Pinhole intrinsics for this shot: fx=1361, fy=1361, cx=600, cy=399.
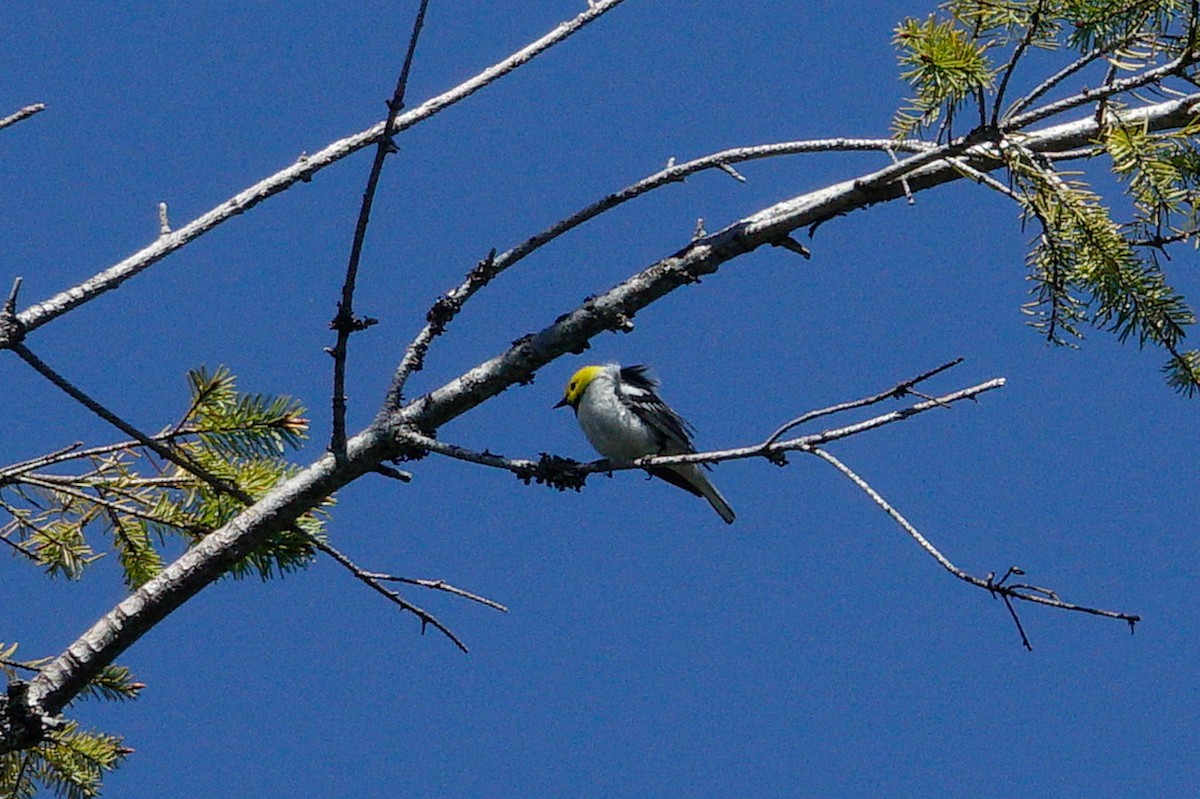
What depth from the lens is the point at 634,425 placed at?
5367mm

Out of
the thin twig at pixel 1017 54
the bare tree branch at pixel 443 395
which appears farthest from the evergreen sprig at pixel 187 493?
the thin twig at pixel 1017 54

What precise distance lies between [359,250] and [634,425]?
264 centimetres

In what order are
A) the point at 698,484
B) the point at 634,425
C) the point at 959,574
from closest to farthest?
the point at 959,574 → the point at 634,425 → the point at 698,484

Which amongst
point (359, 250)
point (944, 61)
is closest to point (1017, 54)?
point (944, 61)

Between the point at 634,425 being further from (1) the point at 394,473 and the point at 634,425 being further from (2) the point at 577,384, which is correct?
(1) the point at 394,473

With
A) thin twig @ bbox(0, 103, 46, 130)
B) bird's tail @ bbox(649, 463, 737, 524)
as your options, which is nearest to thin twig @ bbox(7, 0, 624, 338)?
thin twig @ bbox(0, 103, 46, 130)

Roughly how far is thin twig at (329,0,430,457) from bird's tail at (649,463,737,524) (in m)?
Result: 2.26

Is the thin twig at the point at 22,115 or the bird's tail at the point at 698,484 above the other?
the bird's tail at the point at 698,484

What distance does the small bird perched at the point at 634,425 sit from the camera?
5.37 m

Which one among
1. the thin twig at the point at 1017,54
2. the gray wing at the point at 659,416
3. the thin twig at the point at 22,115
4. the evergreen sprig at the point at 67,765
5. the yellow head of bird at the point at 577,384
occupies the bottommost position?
the evergreen sprig at the point at 67,765

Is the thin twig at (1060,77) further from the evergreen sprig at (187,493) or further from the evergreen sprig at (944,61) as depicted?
the evergreen sprig at (187,493)

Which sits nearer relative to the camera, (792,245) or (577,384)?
(792,245)

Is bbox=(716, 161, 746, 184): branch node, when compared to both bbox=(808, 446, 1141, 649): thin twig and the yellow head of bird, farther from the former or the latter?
the yellow head of bird

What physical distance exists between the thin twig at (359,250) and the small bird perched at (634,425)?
224 centimetres
